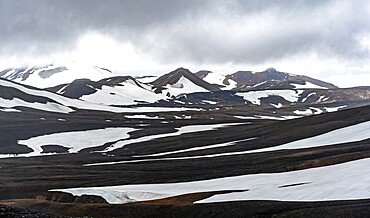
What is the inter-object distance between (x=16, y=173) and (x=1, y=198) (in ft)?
56.4

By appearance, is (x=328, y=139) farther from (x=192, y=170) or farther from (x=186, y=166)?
(x=192, y=170)

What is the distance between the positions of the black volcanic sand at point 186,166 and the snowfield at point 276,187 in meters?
2.28

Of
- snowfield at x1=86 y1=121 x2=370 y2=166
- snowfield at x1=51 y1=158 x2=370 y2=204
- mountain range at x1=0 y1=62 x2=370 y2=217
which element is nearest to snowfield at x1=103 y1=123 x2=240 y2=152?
mountain range at x1=0 y1=62 x2=370 y2=217

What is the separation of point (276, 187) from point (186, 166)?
2282 cm

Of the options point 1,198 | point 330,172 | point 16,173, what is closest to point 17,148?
point 16,173

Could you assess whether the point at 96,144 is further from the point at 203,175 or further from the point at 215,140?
the point at 203,175

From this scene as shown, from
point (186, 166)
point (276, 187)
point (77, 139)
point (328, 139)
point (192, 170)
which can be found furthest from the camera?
point (77, 139)

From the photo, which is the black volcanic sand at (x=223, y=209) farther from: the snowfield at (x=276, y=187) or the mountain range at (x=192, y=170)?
the snowfield at (x=276, y=187)

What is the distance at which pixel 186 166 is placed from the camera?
2499 inches

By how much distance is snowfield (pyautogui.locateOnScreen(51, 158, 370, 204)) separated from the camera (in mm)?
36344

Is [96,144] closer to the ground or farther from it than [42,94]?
closer to the ground

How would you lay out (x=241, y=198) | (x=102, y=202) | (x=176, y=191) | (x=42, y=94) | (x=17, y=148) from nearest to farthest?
(x=241, y=198) → (x=102, y=202) → (x=176, y=191) → (x=17, y=148) → (x=42, y=94)

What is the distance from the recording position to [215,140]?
308 ft

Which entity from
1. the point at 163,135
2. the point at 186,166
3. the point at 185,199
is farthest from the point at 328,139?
the point at 163,135
